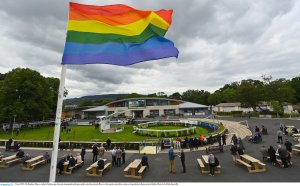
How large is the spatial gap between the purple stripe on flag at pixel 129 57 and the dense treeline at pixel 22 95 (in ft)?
142

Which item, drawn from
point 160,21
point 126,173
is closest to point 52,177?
point 160,21

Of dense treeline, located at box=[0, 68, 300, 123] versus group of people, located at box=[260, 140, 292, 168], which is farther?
dense treeline, located at box=[0, 68, 300, 123]

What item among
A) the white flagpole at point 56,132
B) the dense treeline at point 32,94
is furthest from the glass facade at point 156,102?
the white flagpole at point 56,132

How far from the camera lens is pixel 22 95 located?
156 feet

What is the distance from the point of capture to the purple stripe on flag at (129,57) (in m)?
6.38

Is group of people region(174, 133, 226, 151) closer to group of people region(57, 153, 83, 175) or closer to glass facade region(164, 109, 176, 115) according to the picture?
group of people region(57, 153, 83, 175)

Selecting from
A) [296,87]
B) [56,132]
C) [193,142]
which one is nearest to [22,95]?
[193,142]

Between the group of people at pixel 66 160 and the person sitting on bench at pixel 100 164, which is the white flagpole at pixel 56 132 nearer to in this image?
the person sitting on bench at pixel 100 164

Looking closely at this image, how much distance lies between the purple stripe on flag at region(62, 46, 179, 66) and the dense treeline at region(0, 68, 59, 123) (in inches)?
1704

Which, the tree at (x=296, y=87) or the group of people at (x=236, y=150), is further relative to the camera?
the tree at (x=296, y=87)

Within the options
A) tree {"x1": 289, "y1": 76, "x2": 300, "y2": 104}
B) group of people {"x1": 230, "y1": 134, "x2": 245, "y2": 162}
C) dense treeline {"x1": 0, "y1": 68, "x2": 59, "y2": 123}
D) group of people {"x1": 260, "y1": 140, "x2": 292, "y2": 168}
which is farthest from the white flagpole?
tree {"x1": 289, "y1": 76, "x2": 300, "y2": 104}

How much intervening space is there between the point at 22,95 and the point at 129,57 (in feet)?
162

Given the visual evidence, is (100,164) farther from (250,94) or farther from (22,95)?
(250,94)

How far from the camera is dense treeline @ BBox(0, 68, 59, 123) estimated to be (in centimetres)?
4362
